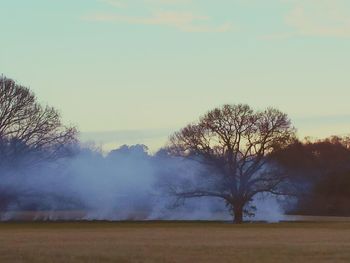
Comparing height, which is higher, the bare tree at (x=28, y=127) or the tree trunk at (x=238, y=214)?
the bare tree at (x=28, y=127)

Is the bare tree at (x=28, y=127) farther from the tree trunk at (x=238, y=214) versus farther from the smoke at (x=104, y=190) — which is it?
the tree trunk at (x=238, y=214)

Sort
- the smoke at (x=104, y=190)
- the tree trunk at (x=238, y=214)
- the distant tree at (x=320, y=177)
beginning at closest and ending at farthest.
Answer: the smoke at (x=104, y=190) < the tree trunk at (x=238, y=214) < the distant tree at (x=320, y=177)

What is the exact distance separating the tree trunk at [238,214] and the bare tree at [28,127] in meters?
20.5

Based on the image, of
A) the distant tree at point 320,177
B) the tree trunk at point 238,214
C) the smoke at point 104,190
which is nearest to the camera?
the smoke at point 104,190

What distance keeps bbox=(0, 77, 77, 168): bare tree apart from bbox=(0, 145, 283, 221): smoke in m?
2.21

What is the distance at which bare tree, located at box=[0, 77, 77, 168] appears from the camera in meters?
75.2

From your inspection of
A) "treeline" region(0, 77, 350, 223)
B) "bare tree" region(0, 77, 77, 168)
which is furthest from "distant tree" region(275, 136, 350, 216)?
"bare tree" region(0, 77, 77, 168)

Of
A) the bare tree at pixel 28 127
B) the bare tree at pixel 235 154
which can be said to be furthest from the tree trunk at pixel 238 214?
the bare tree at pixel 28 127

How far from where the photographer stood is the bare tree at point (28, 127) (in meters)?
75.2

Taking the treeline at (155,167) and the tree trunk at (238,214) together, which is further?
the tree trunk at (238,214)

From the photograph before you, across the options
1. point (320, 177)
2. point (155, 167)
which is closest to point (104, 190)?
point (155, 167)

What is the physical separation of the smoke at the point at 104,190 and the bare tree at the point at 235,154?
1548 millimetres

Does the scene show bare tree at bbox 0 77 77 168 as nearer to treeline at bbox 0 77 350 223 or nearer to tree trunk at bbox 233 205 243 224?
treeline at bbox 0 77 350 223

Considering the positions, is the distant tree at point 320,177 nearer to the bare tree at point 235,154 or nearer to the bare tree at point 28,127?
the bare tree at point 235,154
